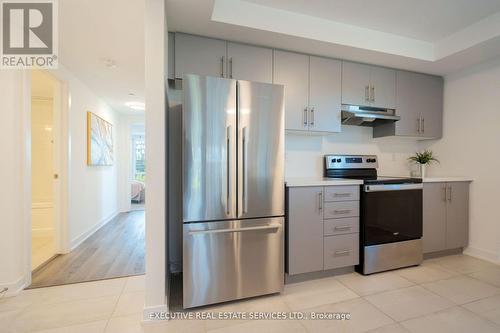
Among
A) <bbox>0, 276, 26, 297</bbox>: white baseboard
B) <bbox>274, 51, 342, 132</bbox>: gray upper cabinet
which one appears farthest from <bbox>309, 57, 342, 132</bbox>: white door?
<bbox>0, 276, 26, 297</bbox>: white baseboard

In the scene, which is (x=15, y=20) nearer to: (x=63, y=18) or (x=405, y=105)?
(x=63, y=18)

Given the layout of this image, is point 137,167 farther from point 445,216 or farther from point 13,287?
point 445,216

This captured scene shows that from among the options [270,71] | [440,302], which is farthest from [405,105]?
[440,302]

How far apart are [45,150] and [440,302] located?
18.4ft

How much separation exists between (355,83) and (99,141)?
160 inches

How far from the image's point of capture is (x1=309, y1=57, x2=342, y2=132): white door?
2.61 m

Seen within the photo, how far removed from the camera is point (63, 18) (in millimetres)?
2033

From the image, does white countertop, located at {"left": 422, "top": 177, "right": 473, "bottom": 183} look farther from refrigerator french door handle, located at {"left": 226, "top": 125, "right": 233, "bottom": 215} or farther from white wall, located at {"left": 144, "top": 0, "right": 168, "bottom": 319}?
white wall, located at {"left": 144, "top": 0, "right": 168, "bottom": 319}

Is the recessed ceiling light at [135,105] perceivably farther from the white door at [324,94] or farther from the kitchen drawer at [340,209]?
the kitchen drawer at [340,209]

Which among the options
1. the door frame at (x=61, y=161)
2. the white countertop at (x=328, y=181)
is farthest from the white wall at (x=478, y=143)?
the door frame at (x=61, y=161)

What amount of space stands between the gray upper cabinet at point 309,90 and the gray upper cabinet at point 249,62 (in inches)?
3.6

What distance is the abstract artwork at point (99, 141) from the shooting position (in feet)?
12.2

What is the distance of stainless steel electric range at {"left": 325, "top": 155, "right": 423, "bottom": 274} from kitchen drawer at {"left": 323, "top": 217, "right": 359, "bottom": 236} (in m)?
0.09

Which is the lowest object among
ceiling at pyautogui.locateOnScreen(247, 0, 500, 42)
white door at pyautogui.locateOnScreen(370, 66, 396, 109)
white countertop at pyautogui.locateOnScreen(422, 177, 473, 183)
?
white countertop at pyautogui.locateOnScreen(422, 177, 473, 183)
